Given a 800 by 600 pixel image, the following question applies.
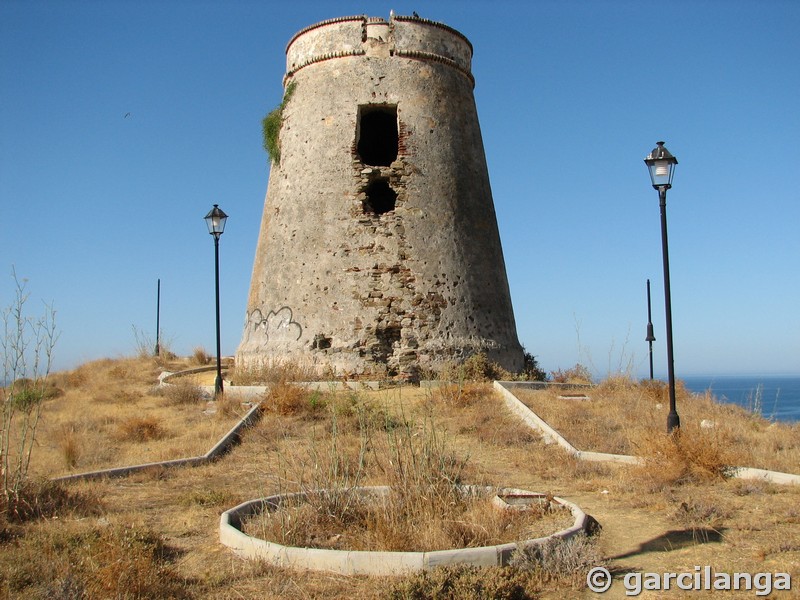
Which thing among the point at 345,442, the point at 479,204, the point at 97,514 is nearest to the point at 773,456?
the point at 345,442

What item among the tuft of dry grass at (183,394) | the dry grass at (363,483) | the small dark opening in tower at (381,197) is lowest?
the dry grass at (363,483)

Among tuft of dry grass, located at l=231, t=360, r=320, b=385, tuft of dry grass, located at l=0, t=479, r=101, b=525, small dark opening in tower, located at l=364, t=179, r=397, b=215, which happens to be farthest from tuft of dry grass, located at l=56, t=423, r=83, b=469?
small dark opening in tower, located at l=364, t=179, r=397, b=215

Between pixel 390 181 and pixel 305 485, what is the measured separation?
9.31 meters

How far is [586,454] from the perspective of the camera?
841cm

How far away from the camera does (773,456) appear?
8.04 meters

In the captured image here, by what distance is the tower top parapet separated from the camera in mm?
14844

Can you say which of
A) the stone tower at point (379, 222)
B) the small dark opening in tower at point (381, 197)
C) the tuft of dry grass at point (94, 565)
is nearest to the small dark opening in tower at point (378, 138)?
the stone tower at point (379, 222)

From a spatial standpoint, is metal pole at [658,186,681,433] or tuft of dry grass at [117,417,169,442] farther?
tuft of dry grass at [117,417,169,442]

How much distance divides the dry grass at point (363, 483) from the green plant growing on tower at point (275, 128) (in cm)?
652

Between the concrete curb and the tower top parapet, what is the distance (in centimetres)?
733

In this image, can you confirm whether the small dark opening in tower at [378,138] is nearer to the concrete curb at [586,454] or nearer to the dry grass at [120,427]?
the dry grass at [120,427]

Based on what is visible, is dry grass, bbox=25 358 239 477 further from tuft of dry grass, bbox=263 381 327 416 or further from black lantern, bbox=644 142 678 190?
black lantern, bbox=644 142 678 190

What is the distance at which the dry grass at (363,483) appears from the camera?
4477mm

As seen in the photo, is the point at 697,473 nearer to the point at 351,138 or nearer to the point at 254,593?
the point at 254,593
